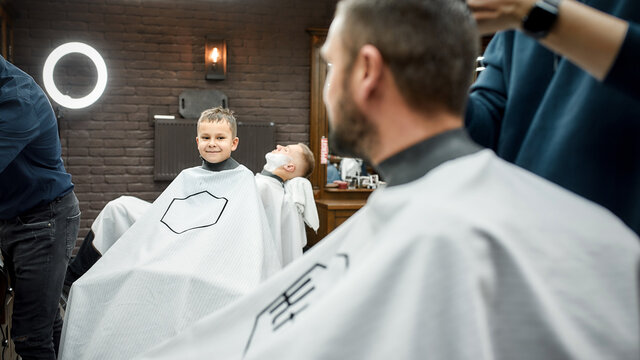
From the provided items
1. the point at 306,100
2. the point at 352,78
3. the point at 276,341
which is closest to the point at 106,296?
the point at 276,341

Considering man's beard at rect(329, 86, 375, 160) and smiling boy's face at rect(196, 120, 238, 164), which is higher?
man's beard at rect(329, 86, 375, 160)

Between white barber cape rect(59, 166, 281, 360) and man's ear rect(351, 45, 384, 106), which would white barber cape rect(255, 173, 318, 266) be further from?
man's ear rect(351, 45, 384, 106)

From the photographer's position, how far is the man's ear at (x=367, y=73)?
680 mm

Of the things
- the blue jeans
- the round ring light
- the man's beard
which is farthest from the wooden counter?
the man's beard

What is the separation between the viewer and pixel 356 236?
76 centimetres

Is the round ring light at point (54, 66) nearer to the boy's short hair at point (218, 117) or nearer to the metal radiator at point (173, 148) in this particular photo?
the metal radiator at point (173, 148)

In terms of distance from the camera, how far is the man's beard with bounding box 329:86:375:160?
717mm

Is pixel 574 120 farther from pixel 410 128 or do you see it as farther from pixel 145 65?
pixel 145 65

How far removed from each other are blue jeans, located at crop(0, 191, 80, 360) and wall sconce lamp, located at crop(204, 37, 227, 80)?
3.04 m

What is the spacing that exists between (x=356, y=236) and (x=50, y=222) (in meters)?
1.75

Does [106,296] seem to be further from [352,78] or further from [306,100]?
[306,100]

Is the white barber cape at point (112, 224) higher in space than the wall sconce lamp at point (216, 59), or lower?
lower

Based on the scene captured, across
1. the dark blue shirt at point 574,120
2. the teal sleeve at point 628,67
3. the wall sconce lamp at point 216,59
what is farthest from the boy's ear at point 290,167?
the teal sleeve at point 628,67

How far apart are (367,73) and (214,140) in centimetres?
209
